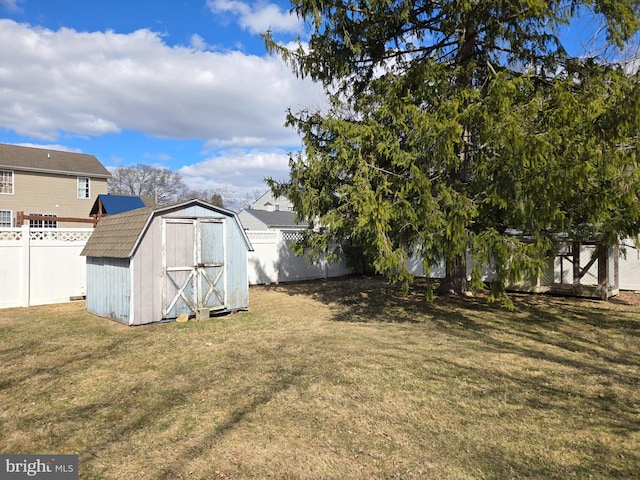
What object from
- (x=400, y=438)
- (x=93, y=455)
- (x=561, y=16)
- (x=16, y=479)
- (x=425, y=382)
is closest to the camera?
(x=16, y=479)

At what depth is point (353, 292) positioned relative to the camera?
469 inches

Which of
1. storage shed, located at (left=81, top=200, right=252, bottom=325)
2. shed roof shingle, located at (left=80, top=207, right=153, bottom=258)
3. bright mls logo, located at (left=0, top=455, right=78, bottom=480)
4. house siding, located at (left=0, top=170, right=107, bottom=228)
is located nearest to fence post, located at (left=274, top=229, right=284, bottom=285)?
storage shed, located at (left=81, top=200, right=252, bottom=325)

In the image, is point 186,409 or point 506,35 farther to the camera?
point 506,35

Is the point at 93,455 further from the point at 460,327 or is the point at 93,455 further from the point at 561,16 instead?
the point at 561,16

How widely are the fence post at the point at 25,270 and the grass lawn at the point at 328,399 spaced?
205 cm

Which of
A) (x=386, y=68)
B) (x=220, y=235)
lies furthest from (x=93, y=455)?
(x=386, y=68)

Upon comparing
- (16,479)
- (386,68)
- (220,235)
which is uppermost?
(386,68)

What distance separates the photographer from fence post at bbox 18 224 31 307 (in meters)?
9.32

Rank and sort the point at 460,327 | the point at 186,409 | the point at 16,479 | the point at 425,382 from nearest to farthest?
the point at 16,479, the point at 186,409, the point at 425,382, the point at 460,327

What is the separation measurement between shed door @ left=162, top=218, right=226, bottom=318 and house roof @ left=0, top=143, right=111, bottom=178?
64.0ft

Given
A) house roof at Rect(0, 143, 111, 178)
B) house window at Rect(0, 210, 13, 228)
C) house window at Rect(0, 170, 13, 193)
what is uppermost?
house roof at Rect(0, 143, 111, 178)

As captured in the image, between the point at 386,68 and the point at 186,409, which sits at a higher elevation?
the point at 386,68

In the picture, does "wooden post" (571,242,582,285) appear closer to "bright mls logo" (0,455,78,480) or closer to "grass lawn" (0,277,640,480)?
"grass lawn" (0,277,640,480)

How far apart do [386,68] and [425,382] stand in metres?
7.44
